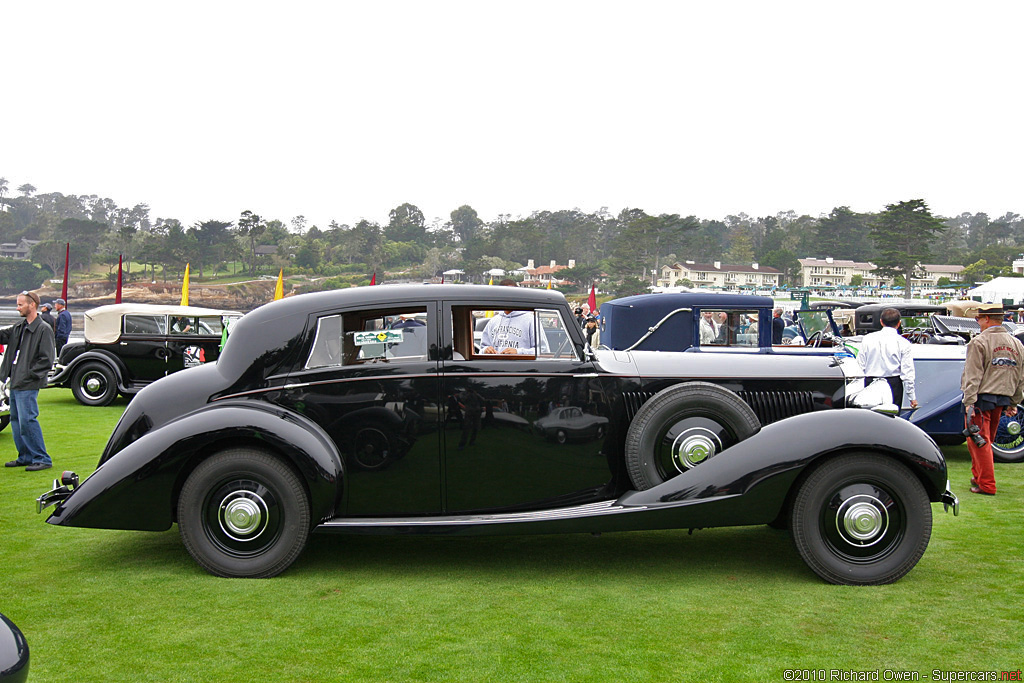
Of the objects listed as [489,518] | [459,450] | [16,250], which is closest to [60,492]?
[459,450]

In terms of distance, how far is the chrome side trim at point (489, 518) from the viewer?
4367mm

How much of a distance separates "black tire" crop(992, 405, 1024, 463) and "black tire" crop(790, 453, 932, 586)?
14.5 feet

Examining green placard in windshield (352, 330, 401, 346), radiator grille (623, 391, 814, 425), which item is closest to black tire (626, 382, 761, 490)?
radiator grille (623, 391, 814, 425)

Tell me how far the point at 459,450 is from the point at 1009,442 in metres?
6.49

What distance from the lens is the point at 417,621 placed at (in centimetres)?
379

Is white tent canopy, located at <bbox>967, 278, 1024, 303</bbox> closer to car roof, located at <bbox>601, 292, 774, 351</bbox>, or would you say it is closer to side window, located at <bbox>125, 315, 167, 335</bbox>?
car roof, located at <bbox>601, 292, 774, 351</bbox>

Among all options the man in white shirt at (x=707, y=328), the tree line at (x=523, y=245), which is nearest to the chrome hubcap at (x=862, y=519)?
the man in white shirt at (x=707, y=328)

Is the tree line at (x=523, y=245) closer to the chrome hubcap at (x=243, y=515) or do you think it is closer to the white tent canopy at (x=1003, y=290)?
the white tent canopy at (x=1003, y=290)

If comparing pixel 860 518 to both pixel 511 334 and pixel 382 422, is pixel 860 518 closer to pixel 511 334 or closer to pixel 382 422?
pixel 511 334

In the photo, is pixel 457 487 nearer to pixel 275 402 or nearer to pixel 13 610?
pixel 275 402

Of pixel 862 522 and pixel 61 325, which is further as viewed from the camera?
pixel 61 325

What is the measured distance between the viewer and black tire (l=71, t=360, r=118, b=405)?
42.0ft

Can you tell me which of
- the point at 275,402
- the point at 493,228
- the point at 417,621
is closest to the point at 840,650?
the point at 417,621

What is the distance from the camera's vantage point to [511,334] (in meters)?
4.71
